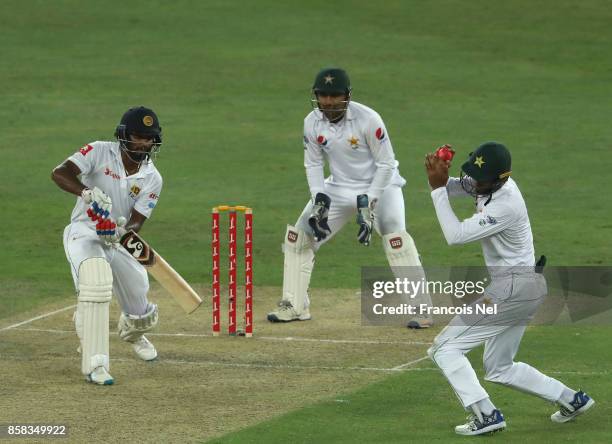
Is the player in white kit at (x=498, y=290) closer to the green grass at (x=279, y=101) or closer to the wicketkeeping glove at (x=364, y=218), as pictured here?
the wicketkeeping glove at (x=364, y=218)

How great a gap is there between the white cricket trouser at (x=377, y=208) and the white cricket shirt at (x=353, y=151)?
76mm

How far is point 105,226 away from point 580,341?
412cm

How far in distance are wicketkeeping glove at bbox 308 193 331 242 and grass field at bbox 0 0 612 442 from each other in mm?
811

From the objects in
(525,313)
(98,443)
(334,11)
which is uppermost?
(334,11)

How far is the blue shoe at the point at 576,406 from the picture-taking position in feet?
32.2

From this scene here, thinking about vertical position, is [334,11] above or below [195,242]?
above

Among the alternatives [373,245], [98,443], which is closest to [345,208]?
[373,245]

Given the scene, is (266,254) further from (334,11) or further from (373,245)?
(334,11)

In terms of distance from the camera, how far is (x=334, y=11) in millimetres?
32812

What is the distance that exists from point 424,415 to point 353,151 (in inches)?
144

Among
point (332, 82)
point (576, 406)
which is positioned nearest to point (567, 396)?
point (576, 406)

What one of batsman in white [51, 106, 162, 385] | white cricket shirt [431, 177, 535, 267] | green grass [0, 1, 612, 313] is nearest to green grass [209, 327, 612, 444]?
white cricket shirt [431, 177, 535, 267]

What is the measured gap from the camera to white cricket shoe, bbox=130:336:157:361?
465 inches

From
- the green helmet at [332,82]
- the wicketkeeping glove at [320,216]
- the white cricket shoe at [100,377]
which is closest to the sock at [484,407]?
the white cricket shoe at [100,377]
